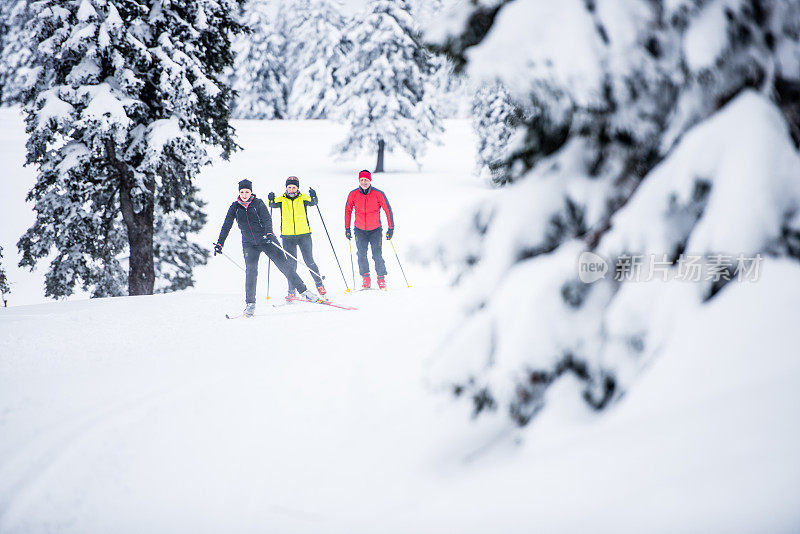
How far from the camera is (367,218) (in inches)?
356

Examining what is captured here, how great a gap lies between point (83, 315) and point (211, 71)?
18.9 ft

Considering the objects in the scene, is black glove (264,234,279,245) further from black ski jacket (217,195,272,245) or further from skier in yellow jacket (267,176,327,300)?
skier in yellow jacket (267,176,327,300)

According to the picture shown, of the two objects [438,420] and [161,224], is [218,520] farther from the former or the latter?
[161,224]

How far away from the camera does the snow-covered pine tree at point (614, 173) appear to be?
197cm

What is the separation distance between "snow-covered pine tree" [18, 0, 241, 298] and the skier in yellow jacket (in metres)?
2.35

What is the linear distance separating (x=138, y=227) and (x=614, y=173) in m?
10.3

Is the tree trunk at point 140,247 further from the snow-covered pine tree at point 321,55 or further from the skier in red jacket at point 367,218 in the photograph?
the snow-covered pine tree at point 321,55

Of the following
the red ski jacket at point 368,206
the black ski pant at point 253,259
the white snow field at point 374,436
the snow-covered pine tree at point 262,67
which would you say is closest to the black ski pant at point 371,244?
the red ski jacket at point 368,206

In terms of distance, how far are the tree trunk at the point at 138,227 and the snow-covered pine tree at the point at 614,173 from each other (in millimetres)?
9132

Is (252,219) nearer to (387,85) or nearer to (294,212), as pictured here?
(294,212)

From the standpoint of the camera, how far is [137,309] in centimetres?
777

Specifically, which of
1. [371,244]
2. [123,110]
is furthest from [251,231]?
[123,110]

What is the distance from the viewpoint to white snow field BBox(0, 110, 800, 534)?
191cm

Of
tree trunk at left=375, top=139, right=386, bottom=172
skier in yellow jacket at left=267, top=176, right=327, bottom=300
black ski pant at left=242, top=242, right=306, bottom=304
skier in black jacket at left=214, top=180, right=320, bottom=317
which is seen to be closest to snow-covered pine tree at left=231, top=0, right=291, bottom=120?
tree trunk at left=375, top=139, right=386, bottom=172
